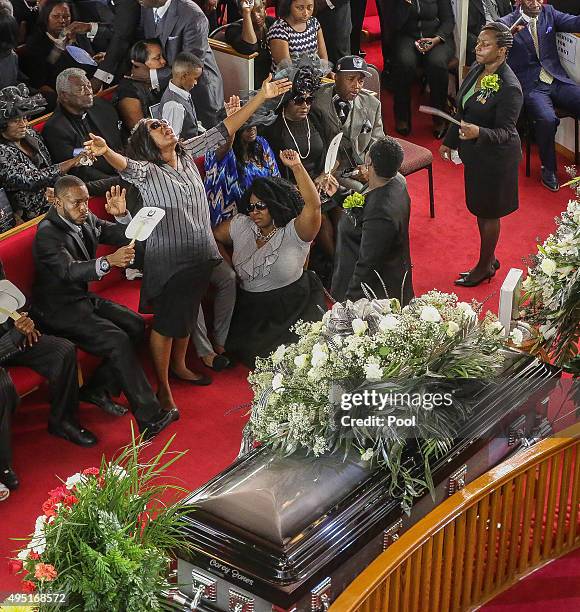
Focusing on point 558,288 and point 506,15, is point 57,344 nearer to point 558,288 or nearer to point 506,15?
point 558,288

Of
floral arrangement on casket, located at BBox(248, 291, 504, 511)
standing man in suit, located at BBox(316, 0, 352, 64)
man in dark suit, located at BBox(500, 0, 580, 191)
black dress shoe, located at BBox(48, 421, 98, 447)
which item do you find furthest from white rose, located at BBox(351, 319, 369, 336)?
standing man in suit, located at BBox(316, 0, 352, 64)

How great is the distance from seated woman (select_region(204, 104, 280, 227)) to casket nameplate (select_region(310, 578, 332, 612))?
10.0ft

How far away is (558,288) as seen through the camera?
4.36 m

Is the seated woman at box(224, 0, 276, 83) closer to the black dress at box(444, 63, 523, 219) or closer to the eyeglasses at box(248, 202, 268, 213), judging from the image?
the black dress at box(444, 63, 523, 219)

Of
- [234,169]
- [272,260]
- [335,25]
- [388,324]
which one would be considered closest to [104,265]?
[272,260]

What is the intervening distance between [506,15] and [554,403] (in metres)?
5.09

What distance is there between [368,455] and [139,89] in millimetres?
3460

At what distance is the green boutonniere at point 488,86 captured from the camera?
20.7 feet

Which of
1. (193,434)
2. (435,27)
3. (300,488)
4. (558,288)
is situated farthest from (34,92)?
(300,488)

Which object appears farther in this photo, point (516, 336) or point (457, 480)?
point (516, 336)

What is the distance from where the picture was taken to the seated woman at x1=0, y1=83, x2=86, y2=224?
5.72 m

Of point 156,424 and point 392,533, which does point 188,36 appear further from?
point 392,533

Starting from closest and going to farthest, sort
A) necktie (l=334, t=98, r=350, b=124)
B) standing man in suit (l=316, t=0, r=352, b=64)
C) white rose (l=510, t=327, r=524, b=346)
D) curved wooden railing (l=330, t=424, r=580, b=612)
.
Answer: curved wooden railing (l=330, t=424, r=580, b=612)
white rose (l=510, t=327, r=524, b=346)
necktie (l=334, t=98, r=350, b=124)
standing man in suit (l=316, t=0, r=352, b=64)

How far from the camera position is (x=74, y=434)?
216 inches
